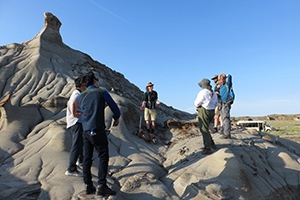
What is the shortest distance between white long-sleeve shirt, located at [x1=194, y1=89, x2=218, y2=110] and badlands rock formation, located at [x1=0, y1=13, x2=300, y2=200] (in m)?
1.10

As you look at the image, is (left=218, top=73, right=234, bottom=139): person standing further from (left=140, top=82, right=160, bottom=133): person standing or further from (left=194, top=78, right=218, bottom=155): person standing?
(left=140, top=82, right=160, bottom=133): person standing

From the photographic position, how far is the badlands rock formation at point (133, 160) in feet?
18.7

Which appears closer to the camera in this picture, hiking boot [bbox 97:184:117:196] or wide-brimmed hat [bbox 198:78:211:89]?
hiking boot [bbox 97:184:117:196]

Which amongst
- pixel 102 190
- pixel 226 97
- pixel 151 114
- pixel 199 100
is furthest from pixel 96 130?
pixel 151 114

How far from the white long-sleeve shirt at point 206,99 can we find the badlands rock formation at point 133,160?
3.62 feet

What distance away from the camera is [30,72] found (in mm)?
12352

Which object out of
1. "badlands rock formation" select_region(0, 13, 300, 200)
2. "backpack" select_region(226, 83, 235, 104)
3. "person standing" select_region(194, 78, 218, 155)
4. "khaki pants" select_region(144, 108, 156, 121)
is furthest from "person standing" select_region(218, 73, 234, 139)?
"khaki pants" select_region(144, 108, 156, 121)

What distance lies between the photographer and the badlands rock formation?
569 cm

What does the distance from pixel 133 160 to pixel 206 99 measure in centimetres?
241

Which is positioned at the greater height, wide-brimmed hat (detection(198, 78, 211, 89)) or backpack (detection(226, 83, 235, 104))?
wide-brimmed hat (detection(198, 78, 211, 89))

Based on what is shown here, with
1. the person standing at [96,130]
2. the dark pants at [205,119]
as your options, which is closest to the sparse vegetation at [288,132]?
the dark pants at [205,119]

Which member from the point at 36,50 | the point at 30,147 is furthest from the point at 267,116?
the point at 30,147

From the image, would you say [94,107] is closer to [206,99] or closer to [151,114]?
[206,99]

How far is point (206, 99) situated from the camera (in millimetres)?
6766
